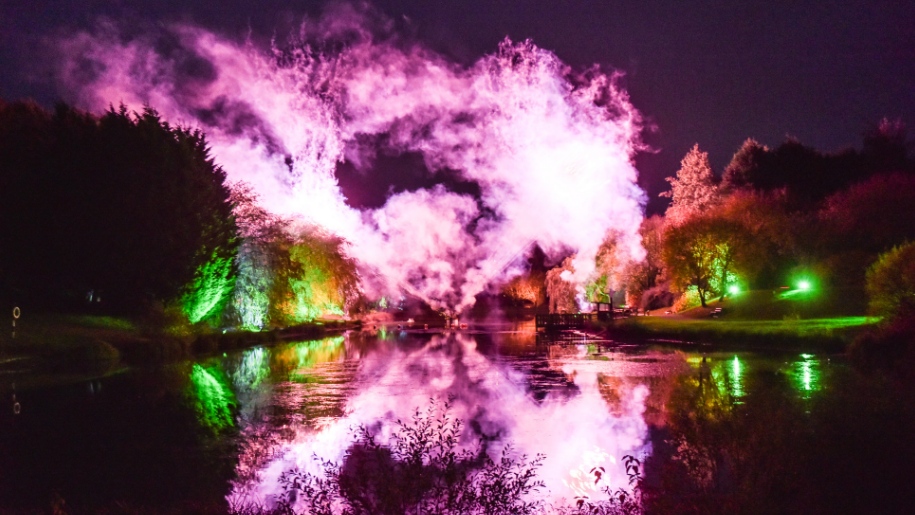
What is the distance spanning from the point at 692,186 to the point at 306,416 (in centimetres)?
8035

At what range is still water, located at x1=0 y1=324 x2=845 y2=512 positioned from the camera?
1025 centimetres

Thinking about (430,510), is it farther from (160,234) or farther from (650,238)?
(650,238)

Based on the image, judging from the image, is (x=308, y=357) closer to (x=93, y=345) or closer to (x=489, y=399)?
(x=93, y=345)

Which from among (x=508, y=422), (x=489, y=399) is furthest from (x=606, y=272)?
(x=508, y=422)

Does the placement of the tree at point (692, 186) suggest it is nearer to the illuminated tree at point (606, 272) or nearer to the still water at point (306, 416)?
the illuminated tree at point (606, 272)

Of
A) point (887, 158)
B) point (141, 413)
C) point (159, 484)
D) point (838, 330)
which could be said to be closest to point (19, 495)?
point (159, 484)

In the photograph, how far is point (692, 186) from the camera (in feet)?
290

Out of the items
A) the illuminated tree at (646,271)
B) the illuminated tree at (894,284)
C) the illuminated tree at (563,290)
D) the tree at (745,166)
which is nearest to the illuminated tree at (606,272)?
the illuminated tree at (646,271)

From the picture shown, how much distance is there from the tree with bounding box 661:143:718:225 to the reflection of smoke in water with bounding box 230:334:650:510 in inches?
2570

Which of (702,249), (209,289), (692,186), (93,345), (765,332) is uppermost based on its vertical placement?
(692,186)

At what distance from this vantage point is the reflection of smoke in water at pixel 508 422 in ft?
33.6

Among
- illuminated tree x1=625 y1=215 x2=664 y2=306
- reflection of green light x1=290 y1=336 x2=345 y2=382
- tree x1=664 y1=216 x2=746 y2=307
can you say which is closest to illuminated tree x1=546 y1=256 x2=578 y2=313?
illuminated tree x1=625 y1=215 x2=664 y2=306

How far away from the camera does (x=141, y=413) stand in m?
17.1

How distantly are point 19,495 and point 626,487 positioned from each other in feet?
26.9
